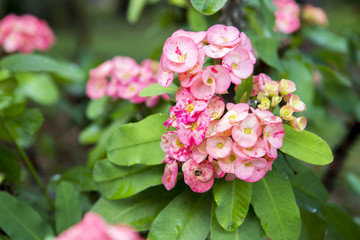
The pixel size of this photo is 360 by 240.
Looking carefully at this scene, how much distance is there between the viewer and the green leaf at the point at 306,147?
2.36 ft

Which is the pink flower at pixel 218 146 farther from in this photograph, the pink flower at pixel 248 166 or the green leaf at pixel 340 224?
the green leaf at pixel 340 224

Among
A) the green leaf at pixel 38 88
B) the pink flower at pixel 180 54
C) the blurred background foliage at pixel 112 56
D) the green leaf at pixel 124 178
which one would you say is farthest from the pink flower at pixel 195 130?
the green leaf at pixel 38 88

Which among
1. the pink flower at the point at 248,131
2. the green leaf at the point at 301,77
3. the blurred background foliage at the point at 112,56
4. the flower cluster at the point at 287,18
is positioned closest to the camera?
the pink flower at the point at 248,131

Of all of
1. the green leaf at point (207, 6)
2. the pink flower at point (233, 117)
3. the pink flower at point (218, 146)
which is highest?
the green leaf at point (207, 6)

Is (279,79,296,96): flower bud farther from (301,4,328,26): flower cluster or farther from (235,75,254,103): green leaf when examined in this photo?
(301,4,328,26): flower cluster

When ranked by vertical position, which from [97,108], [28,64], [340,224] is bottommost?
[340,224]

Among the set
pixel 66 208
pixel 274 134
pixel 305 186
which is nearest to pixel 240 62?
pixel 274 134

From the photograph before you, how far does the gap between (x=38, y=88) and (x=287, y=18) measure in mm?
1353

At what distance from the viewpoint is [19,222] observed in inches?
32.7

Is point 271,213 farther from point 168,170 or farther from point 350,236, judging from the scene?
point 350,236

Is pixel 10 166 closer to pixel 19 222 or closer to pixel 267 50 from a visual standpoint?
pixel 19 222

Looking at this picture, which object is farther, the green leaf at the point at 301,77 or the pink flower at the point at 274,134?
the green leaf at the point at 301,77

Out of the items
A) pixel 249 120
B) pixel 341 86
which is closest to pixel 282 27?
pixel 341 86

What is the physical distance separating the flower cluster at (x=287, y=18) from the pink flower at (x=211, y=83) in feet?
2.98
